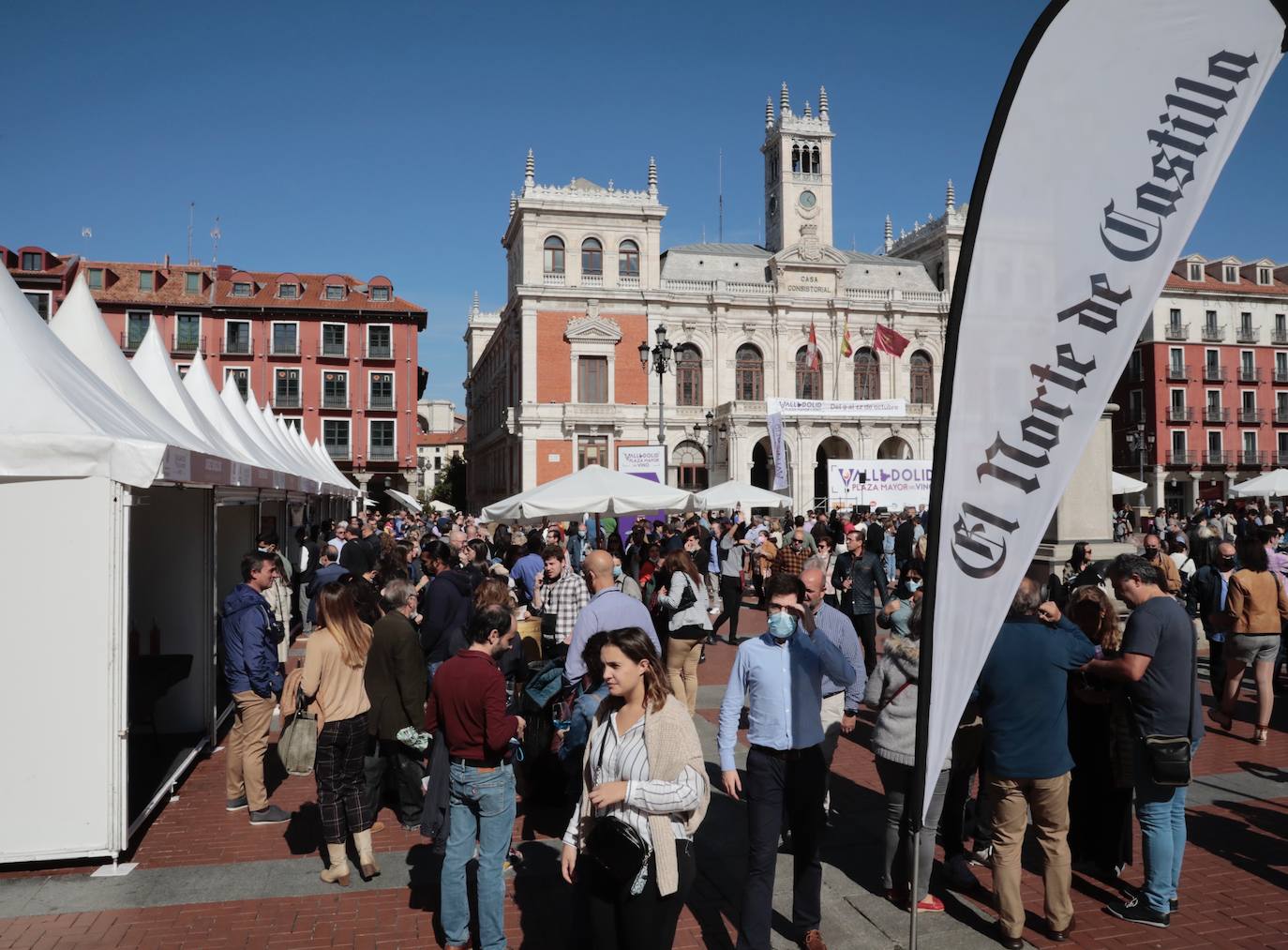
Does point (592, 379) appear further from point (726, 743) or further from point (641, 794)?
point (641, 794)

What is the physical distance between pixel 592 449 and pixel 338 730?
36.1 m

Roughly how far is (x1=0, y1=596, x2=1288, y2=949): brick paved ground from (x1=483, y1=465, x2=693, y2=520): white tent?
7085 millimetres

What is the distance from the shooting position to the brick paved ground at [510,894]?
4152mm

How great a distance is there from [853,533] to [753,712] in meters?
5.93

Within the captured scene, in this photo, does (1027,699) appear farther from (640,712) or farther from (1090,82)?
(1090,82)

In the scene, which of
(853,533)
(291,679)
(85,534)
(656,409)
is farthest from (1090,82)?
(656,409)

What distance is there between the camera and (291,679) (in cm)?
490

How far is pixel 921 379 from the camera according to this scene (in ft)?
152

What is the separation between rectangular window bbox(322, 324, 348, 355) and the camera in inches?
1655

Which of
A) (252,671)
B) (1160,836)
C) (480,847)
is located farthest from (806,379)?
(480,847)

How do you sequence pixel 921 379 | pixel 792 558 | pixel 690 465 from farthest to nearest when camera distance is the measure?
pixel 921 379, pixel 690 465, pixel 792 558

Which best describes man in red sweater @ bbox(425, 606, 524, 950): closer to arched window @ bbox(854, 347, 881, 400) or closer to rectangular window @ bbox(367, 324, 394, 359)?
rectangular window @ bbox(367, 324, 394, 359)

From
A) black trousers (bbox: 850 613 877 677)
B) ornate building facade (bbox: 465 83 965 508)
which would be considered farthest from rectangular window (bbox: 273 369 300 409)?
black trousers (bbox: 850 613 877 677)

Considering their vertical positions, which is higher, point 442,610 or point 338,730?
point 442,610
